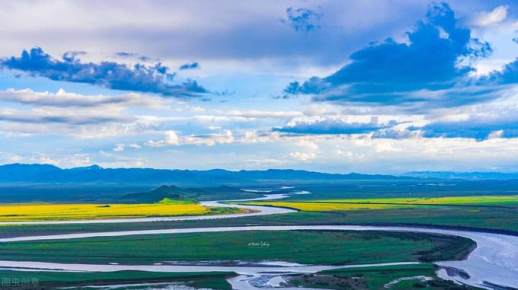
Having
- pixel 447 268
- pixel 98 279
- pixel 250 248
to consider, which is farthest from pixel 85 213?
pixel 447 268

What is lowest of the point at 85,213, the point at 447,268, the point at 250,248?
the point at 447,268

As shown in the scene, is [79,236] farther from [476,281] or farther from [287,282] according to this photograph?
[476,281]

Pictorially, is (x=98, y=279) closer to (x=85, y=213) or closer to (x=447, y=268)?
(x=447, y=268)

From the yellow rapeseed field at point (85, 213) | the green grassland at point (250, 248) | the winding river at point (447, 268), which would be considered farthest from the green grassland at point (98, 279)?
the yellow rapeseed field at point (85, 213)

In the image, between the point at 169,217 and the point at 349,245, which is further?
the point at 169,217

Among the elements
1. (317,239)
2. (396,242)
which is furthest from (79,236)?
(396,242)

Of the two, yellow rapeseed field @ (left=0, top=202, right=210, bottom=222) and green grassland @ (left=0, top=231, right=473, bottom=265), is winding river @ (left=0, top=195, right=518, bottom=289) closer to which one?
green grassland @ (left=0, top=231, right=473, bottom=265)
